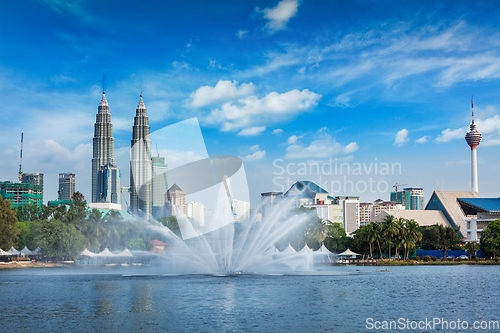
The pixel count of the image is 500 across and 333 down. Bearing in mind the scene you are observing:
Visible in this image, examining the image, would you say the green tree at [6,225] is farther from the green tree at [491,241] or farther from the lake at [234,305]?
the green tree at [491,241]

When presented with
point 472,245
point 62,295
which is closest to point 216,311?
point 62,295

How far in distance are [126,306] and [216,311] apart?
9.69 m

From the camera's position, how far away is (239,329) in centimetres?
3503

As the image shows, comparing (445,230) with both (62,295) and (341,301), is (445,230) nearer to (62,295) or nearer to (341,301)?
(341,301)

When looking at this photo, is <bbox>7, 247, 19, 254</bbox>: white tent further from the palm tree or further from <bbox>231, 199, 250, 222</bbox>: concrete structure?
the palm tree

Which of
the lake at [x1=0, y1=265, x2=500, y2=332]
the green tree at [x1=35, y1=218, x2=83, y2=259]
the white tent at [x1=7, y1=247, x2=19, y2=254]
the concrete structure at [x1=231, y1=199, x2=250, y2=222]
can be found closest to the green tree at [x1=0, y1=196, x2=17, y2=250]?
the white tent at [x1=7, y1=247, x2=19, y2=254]

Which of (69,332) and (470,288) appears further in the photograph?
(470,288)

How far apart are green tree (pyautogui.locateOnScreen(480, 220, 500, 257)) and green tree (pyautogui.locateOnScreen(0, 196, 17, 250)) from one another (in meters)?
132

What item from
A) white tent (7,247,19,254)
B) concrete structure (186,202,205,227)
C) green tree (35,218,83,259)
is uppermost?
concrete structure (186,202,205,227)

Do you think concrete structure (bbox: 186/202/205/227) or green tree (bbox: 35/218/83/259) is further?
green tree (bbox: 35/218/83/259)

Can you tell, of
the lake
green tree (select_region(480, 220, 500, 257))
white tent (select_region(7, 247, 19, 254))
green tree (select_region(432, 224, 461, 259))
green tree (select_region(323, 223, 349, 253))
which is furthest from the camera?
green tree (select_region(432, 224, 461, 259))

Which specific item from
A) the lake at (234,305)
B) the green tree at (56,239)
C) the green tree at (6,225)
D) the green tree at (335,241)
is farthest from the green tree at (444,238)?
the green tree at (6,225)

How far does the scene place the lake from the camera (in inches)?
1459

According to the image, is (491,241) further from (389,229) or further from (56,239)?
(56,239)
